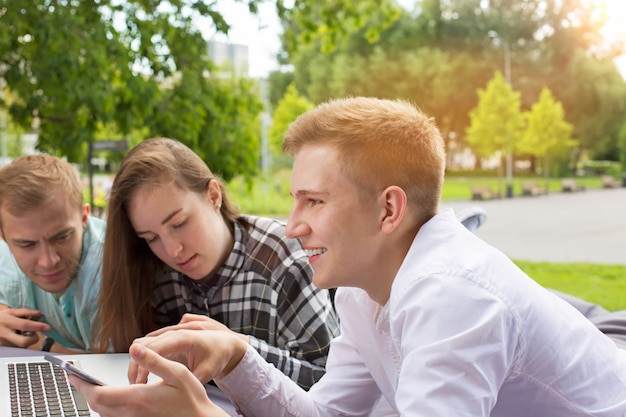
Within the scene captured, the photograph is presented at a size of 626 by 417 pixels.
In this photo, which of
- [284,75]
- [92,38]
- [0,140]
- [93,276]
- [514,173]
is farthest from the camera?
[0,140]

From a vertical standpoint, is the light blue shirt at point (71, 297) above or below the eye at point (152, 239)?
below

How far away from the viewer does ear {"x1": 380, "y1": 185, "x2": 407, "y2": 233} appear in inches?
35.8

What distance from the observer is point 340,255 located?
934mm

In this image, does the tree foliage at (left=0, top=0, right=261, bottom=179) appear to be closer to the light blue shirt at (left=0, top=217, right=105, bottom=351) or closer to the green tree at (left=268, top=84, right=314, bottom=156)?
the light blue shirt at (left=0, top=217, right=105, bottom=351)

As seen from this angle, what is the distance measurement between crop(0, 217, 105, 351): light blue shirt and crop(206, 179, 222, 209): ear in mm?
300

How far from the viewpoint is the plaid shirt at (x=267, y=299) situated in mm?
1389

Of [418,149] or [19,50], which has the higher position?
[19,50]

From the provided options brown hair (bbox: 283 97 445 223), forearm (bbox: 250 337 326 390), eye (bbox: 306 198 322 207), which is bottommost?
forearm (bbox: 250 337 326 390)

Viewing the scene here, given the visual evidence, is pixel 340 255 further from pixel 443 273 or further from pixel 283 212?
pixel 283 212

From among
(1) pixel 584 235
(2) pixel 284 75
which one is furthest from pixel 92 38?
(2) pixel 284 75

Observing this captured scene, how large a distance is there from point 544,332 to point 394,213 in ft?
0.73

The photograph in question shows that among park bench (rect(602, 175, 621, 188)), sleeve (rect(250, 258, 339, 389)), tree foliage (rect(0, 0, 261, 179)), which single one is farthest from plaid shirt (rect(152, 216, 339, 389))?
park bench (rect(602, 175, 621, 188))

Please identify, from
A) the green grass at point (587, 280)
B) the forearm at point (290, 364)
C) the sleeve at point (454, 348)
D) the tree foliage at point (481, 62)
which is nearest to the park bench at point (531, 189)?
the tree foliage at point (481, 62)

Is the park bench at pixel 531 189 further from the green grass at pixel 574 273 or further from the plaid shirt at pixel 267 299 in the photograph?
the plaid shirt at pixel 267 299
